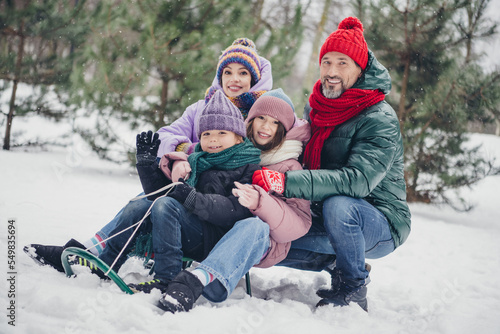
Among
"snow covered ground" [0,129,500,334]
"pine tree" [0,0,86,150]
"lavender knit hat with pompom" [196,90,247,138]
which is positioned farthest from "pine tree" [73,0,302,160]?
"lavender knit hat with pompom" [196,90,247,138]

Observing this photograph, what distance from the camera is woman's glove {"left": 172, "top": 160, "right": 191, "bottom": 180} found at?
2084mm

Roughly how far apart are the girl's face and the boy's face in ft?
2.40

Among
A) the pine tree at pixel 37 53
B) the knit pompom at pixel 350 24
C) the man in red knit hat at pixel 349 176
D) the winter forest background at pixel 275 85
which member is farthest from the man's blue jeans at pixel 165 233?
the pine tree at pixel 37 53

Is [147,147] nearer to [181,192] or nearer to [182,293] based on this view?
[181,192]

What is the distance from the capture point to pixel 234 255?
1.81 m

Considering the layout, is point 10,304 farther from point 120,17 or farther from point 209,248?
point 120,17

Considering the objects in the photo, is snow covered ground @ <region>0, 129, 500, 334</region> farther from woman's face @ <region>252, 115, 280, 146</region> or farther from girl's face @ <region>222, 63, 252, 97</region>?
girl's face @ <region>222, 63, 252, 97</region>

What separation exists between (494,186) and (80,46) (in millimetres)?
9942

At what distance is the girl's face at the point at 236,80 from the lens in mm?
2879

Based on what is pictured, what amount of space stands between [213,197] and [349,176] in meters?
0.72

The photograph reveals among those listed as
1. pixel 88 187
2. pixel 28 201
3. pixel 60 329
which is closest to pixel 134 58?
pixel 88 187

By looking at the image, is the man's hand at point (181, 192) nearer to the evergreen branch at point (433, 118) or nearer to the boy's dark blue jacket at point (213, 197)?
the boy's dark blue jacket at point (213, 197)

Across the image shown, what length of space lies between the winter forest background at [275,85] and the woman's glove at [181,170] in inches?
26.3

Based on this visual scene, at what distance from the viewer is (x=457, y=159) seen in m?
6.37
